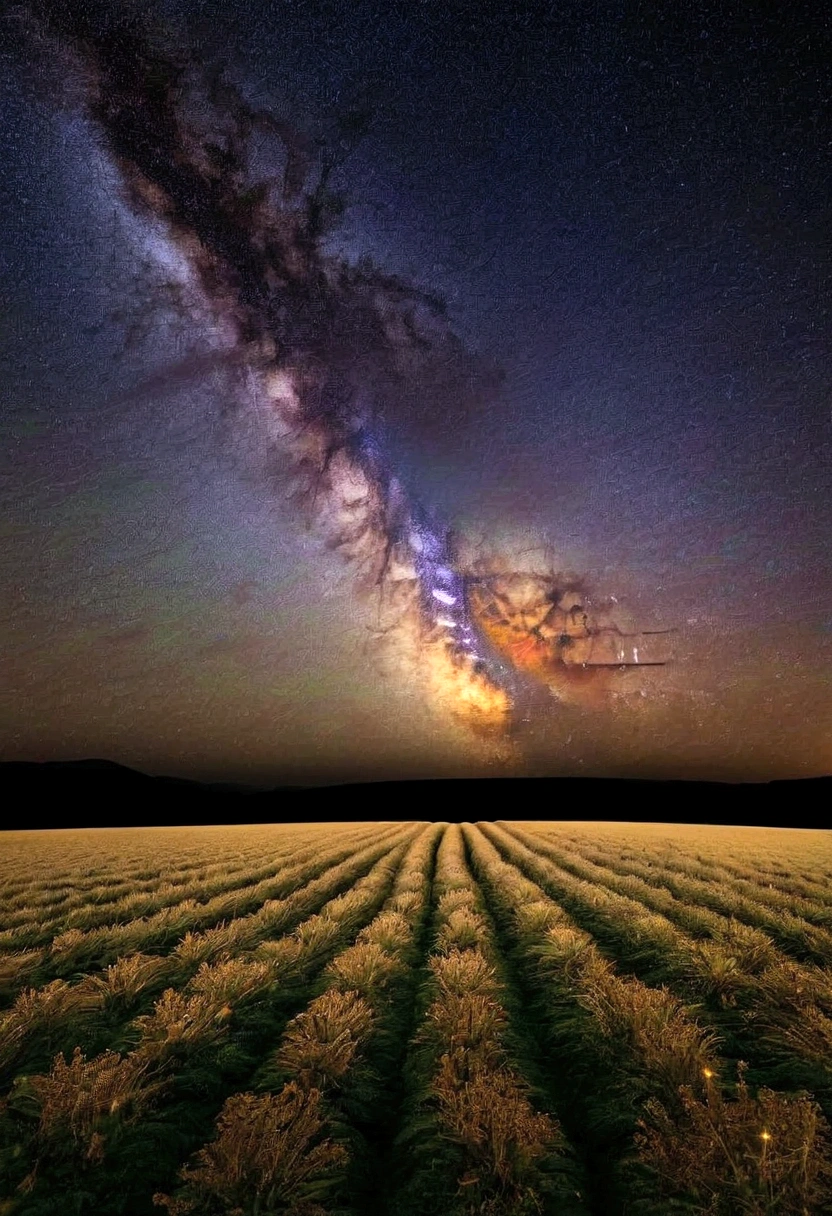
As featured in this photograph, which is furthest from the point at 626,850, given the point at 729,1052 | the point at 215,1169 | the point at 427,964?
the point at 215,1169

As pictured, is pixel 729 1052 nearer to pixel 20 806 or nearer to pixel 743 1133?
pixel 743 1133

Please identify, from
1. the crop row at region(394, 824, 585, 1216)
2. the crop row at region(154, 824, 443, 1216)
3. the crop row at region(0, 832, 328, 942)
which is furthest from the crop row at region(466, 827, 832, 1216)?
the crop row at region(0, 832, 328, 942)

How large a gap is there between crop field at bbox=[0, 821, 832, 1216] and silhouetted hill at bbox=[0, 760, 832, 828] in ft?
262

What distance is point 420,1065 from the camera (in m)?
4.63

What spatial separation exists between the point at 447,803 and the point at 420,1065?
10605cm

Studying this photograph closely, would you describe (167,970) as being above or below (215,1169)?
below

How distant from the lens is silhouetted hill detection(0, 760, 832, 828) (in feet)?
276

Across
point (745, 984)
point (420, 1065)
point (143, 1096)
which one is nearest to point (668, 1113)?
point (420, 1065)

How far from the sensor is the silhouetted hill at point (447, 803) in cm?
8419

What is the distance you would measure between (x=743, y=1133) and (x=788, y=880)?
14.6 meters

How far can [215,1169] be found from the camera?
10.4ft

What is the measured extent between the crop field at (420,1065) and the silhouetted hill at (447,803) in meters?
79.9

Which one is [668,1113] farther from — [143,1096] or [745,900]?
[745,900]

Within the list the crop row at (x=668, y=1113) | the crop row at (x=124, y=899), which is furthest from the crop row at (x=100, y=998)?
the crop row at (x=668, y=1113)
